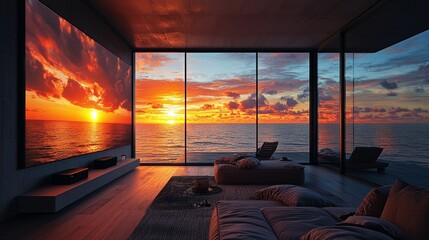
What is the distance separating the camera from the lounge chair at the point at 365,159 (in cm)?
620

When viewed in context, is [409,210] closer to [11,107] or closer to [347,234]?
[347,234]

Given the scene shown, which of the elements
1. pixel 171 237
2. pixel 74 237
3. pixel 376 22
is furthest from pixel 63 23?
pixel 376 22

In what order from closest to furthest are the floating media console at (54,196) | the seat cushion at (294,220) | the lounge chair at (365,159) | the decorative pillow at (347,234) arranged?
the decorative pillow at (347,234) < the seat cushion at (294,220) < the floating media console at (54,196) < the lounge chair at (365,159)

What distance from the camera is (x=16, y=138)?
131 inches

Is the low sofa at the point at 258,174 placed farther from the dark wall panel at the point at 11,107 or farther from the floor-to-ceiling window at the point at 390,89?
the dark wall panel at the point at 11,107

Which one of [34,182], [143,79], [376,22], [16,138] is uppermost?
[143,79]

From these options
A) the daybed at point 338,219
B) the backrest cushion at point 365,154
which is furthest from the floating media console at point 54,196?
the backrest cushion at point 365,154

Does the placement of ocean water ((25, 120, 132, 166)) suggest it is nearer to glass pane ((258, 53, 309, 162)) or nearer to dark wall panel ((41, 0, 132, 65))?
dark wall panel ((41, 0, 132, 65))

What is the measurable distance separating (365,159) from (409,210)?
17.1ft

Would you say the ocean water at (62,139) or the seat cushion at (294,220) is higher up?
the ocean water at (62,139)

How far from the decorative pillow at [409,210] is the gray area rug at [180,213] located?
1.67 meters

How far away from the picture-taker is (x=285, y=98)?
88.7 ft

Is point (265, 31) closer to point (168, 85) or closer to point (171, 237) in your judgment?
point (171, 237)

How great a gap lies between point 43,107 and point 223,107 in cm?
2447
